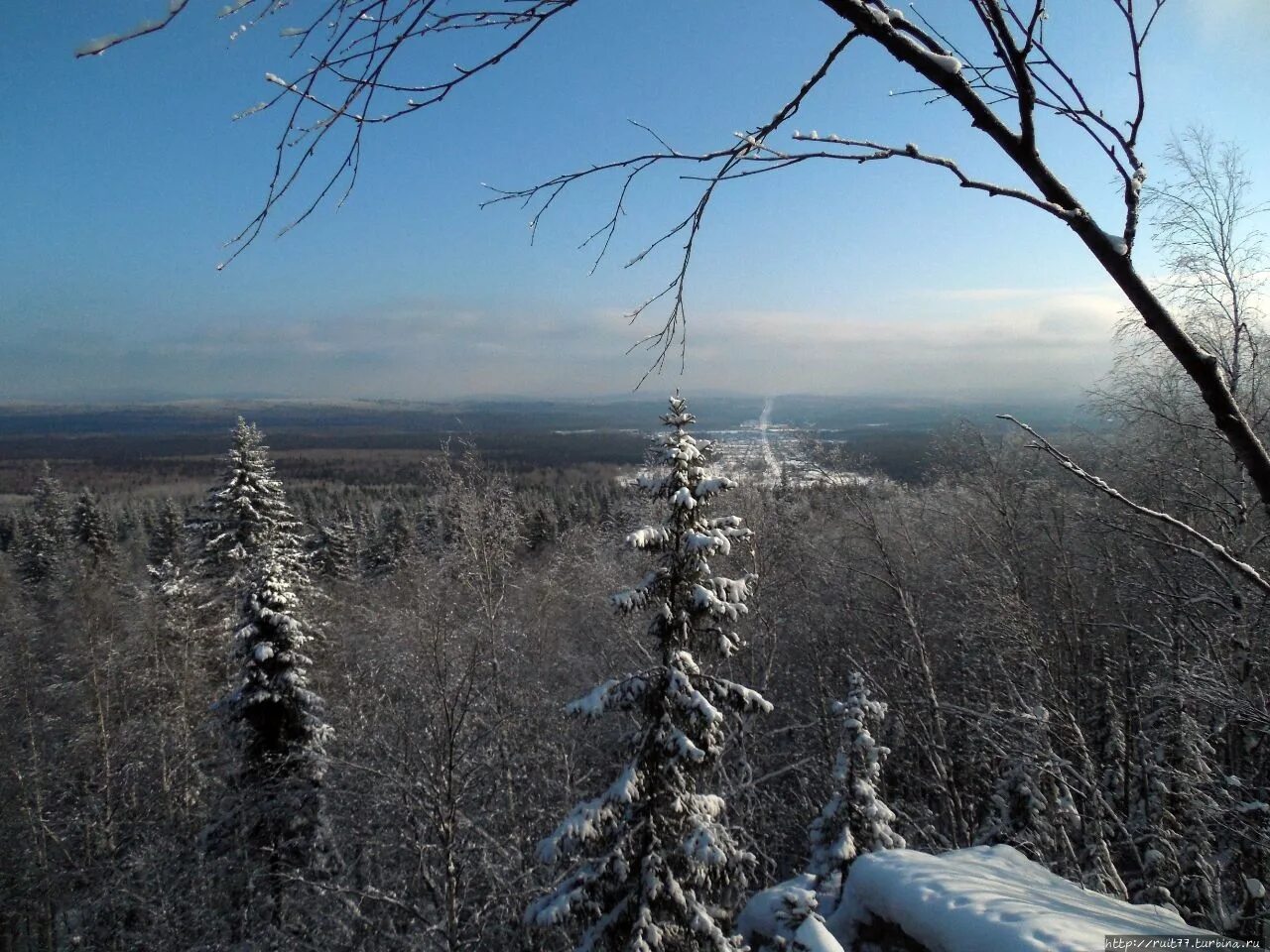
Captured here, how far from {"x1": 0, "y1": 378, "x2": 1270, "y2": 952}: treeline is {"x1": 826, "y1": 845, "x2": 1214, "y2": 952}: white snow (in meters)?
1.35

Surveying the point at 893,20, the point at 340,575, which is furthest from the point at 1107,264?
the point at 340,575

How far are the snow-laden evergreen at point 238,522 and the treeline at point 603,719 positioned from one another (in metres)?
0.12

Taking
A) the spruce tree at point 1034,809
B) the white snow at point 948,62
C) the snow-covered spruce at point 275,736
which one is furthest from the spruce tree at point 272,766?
the white snow at point 948,62

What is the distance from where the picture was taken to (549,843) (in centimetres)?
562

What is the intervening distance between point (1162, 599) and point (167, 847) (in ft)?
62.1

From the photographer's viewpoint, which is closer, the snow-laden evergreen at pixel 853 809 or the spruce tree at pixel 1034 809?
the snow-laden evergreen at pixel 853 809

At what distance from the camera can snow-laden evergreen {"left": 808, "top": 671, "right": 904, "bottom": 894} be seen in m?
7.91

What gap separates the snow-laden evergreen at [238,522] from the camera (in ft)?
51.8

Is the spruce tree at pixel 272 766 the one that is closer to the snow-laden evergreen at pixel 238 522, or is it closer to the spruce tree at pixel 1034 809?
the snow-laden evergreen at pixel 238 522

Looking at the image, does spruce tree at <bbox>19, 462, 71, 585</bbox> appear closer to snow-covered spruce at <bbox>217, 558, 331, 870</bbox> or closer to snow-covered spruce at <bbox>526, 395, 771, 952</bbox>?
snow-covered spruce at <bbox>217, 558, 331, 870</bbox>

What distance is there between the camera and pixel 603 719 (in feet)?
52.4

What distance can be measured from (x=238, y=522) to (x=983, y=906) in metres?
17.2

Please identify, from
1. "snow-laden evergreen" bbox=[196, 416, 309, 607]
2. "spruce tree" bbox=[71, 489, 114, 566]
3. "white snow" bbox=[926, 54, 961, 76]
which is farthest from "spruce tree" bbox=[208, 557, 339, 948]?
"spruce tree" bbox=[71, 489, 114, 566]

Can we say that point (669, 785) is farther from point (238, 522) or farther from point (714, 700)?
point (238, 522)
